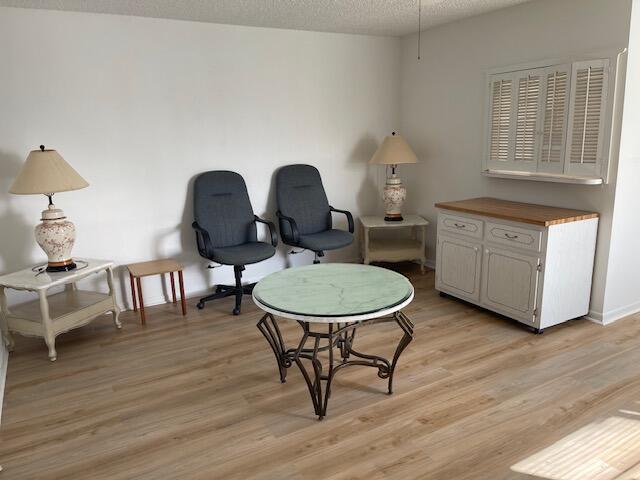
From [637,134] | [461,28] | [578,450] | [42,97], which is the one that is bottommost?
[578,450]

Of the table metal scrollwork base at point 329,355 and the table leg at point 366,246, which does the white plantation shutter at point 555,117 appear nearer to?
the table leg at point 366,246

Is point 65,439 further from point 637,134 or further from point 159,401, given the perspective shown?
point 637,134

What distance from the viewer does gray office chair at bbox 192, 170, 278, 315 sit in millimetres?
3900


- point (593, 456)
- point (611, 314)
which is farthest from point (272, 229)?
point (593, 456)

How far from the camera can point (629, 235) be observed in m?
3.42

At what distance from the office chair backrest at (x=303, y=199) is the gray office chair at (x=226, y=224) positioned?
31 centimetres

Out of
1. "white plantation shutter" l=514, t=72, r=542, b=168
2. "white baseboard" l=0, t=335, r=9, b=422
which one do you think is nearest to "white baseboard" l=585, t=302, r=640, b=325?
"white plantation shutter" l=514, t=72, r=542, b=168

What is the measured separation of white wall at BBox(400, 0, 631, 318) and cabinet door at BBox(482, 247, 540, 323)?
55 cm

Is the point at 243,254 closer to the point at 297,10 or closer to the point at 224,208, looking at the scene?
the point at 224,208

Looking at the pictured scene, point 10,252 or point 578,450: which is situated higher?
point 10,252

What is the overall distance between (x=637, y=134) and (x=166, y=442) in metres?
3.37

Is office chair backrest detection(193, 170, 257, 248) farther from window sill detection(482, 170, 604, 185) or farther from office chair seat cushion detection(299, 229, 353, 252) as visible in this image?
window sill detection(482, 170, 604, 185)

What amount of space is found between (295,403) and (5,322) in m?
2.05

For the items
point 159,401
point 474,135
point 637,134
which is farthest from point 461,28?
point 159,401
